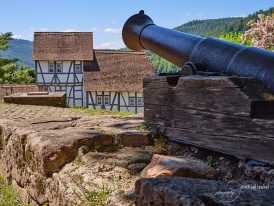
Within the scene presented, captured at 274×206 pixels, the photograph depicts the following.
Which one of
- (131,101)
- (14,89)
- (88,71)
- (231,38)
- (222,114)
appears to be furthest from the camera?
(88,71)

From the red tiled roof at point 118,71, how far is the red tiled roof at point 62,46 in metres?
1.00

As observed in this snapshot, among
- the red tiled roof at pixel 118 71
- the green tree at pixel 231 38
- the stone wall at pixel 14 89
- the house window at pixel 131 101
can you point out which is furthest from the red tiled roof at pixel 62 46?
the green tree at pixel 231 38

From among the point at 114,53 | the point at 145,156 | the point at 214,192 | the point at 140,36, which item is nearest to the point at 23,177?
the point at 145,156

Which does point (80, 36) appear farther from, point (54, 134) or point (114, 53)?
point (54, 134)

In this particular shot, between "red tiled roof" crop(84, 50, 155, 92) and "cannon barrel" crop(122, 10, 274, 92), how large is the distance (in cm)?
2218

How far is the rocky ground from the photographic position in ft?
7.49

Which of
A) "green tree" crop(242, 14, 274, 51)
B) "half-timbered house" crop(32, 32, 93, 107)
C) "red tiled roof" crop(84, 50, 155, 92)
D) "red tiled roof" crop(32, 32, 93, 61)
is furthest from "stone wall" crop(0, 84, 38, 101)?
"green tree" crop(242, 14, 274, 51)

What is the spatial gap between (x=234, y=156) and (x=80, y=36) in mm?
29909

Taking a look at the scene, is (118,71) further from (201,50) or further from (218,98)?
(218,98)

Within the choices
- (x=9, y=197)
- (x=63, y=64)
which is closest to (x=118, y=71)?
(x=63, y=64)

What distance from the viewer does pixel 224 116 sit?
8.59 feet

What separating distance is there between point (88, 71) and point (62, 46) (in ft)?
10.4

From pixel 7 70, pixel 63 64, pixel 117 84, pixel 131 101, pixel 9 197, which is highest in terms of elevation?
pixel 63 64

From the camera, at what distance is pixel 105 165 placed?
2.66 metres
